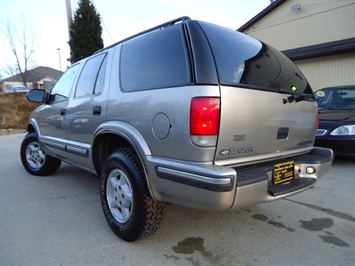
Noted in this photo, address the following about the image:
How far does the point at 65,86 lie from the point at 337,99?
569cm

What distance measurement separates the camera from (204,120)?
1.92 meters

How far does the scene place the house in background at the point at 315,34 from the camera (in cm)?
1123

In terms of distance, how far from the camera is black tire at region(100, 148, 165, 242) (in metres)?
2.34

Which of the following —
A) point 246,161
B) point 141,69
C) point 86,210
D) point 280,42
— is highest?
point 280,42

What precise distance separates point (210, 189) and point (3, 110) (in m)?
16.4

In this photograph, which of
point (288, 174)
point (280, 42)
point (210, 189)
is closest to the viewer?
point (210, 189)

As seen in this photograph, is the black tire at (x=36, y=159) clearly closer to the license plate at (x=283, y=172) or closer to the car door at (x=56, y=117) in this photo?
the car door at (x=56, y=117)

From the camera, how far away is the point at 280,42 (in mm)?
15031

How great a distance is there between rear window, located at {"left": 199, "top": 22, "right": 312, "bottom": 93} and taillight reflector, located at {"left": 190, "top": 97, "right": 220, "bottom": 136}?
0.20 m

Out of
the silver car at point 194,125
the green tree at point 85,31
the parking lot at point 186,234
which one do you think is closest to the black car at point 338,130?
the parking lot at point 186,234

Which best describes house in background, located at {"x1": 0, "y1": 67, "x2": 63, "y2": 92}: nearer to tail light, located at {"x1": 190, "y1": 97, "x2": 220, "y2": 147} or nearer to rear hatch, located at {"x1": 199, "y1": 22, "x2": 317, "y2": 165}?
rear hatch, located at {"x1": 199, "y1": 22, "x2": 317, "y2": 165}

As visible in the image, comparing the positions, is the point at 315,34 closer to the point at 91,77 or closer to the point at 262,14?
A: the point at 262,14

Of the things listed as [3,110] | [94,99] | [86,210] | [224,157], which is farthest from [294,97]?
[3,110]

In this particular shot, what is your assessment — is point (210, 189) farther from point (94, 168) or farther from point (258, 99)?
point (94, 168)
